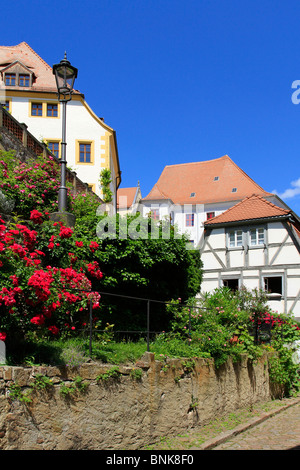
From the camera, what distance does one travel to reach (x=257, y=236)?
22000 millimetres

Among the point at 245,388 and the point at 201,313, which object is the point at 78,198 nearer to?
the point at 201,313

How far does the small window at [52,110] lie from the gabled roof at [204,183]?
893 inches

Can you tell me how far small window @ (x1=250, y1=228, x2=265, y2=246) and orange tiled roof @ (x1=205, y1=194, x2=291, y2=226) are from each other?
0.68 metres

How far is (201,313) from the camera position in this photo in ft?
30.5

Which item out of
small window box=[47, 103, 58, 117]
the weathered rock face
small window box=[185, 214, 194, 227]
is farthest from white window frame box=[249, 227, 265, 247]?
small window box=[185, 214, 194, 227]

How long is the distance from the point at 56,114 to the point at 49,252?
21.6 m

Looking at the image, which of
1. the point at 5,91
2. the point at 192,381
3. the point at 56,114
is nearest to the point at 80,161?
the point at 56,114

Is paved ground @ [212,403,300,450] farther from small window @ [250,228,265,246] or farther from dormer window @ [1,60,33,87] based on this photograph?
dormer window @ [1,60,33,87]

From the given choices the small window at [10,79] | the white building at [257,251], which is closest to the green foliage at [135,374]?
the white building at [257,251]

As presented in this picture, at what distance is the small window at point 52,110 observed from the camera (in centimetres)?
2745

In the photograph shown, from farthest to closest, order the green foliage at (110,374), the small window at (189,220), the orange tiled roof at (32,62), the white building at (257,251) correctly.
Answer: the small window at (189,220) < the orange tiled roof at (32,62) < the white building at (257,251) < the green foliage at (110,374)

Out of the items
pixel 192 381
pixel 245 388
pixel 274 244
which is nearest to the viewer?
pixel 192 381

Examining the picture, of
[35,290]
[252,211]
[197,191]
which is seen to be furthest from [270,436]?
[197,191]

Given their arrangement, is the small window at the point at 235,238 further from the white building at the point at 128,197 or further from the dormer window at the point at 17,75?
the white building at the point at 128,197
